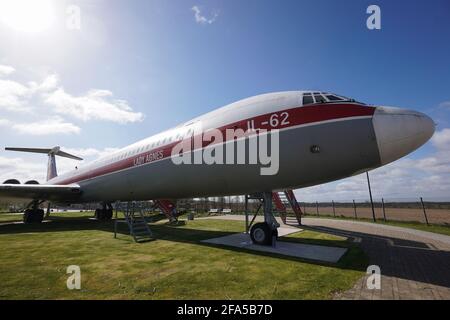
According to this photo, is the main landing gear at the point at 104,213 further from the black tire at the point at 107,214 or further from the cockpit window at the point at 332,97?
the cockpit window at the point at 332,97

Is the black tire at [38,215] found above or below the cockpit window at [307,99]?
below

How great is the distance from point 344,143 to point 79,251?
10.0 meters

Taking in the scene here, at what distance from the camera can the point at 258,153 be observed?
9.37 m

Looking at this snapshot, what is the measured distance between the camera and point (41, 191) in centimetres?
2016

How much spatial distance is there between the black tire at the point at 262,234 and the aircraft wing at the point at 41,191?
16.6 metres

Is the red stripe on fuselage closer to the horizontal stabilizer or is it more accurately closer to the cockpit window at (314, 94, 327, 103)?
the cockpit window at (314, 94, 327, 103)

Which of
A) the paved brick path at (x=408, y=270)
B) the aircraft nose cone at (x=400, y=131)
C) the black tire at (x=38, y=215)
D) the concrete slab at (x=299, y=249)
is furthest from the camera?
the black tire at (x=38, y=215)

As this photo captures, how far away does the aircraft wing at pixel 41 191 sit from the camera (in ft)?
62.4

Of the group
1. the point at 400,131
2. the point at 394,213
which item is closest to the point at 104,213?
the point at 400,131

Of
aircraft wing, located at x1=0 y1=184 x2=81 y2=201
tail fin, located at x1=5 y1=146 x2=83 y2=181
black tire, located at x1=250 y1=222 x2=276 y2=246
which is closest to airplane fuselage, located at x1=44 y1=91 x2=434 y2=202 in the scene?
black tire, located at x1=250 y1=222 x2=276 y2=246

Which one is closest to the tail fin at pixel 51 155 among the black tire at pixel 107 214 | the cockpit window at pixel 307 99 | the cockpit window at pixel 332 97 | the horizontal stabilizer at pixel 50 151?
the horizontal stabilizer at pixel 50 151

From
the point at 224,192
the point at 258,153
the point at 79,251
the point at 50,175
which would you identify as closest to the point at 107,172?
the point at 79,251

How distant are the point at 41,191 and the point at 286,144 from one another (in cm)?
1950
